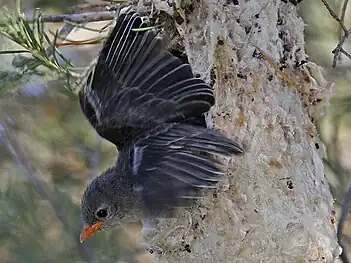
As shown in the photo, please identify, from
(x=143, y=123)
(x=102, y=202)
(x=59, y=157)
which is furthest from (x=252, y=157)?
(x=59, y=157)

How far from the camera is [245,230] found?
5.48ft

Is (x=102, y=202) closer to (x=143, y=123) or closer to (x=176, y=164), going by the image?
(x=143, y=123)

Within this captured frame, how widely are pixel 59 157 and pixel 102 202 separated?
118cm

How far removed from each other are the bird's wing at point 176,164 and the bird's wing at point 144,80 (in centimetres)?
6

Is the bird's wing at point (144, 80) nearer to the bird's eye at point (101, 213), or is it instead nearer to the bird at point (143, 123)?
the bird at point (143, 123)

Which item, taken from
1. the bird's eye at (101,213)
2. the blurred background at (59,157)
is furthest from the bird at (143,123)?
the blurred background at (59,157)

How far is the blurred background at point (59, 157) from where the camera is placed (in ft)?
8.45

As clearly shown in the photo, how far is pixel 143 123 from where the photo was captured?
166cm

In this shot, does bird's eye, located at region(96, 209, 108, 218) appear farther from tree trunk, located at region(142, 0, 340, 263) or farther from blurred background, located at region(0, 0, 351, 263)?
blurred background, located at region(0, 0, 351, 263)

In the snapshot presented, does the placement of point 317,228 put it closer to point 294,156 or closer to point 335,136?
point 294,156

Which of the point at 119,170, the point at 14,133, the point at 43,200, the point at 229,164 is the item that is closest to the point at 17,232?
the point at 43,200

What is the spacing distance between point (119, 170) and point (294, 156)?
39 centimetres

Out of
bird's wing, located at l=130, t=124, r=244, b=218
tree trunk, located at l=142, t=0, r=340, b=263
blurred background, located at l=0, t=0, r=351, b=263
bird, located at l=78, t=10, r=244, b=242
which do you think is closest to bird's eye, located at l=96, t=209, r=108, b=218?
bird, located at l=78, t=10, r=244, b=242

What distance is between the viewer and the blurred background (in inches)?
101
